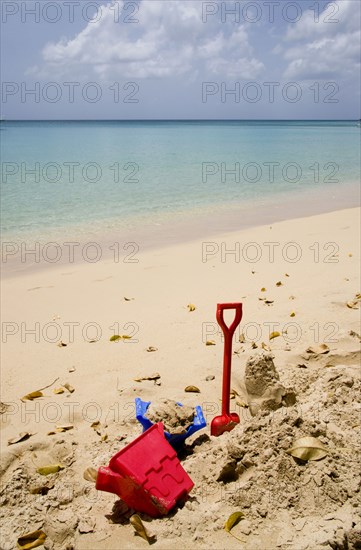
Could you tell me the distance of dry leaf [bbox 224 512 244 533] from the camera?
201 centimetres

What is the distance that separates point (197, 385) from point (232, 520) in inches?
54.9

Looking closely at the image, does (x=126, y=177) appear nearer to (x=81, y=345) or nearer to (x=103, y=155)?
(x=103, y=155)

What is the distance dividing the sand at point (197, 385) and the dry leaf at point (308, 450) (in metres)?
0.03

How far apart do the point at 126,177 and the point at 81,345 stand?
13039 millimetres

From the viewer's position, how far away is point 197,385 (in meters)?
3.40

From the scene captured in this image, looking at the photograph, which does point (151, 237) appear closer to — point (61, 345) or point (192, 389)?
point (61, 345)

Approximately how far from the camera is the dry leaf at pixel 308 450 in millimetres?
2219

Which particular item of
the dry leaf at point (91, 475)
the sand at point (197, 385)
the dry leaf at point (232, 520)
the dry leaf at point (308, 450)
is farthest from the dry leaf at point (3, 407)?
the dry leaf at point (308, 450)

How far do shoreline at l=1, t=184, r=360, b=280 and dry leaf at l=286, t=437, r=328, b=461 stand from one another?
195 inches

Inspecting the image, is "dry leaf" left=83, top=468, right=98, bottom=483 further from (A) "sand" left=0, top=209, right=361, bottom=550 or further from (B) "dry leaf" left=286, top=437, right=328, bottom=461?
(B) "dry leaf" left=286, top=437, right=328, bottom=461

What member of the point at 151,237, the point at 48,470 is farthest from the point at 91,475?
the point at 151,237

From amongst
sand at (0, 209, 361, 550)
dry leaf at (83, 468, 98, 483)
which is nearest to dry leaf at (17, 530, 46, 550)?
sand at (0, 209, 361, 550)

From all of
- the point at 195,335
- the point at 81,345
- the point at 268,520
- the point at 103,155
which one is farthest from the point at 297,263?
the point at 103,155

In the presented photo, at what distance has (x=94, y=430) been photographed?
9.55 feet
